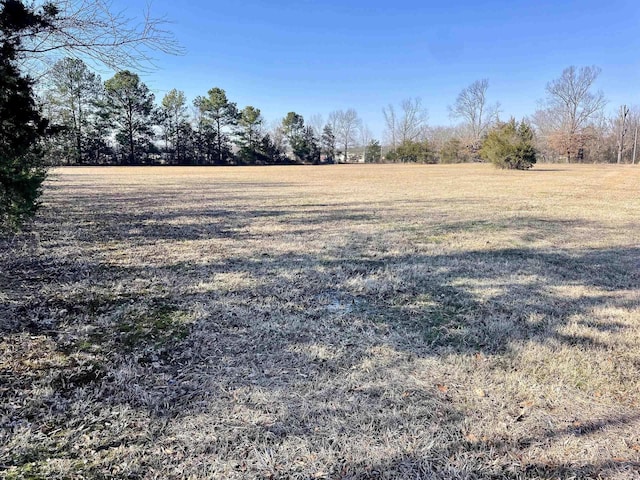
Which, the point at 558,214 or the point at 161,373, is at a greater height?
the point at 558,214

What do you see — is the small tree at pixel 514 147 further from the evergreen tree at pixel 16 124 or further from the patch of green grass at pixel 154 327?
the patch of green grass at pixel 154 327

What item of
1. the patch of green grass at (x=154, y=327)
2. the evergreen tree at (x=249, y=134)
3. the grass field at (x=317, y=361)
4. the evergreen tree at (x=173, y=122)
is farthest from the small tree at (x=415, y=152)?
the patch of green grass at (x=154, y=327)

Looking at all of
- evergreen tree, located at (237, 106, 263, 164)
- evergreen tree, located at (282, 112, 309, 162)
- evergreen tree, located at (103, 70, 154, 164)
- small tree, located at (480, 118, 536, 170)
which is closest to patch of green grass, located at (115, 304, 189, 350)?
small tree, located at (480, 118, 536, 170)

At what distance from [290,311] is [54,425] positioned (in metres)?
1.92

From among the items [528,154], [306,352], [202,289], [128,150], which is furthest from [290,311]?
[128,150]

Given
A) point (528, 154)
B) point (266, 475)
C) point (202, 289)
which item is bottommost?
point (266, 475)

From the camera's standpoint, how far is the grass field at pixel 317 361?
5.73 ft

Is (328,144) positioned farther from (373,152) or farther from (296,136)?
(373,152)

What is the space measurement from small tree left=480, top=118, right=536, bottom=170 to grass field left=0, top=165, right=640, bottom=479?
25.7m

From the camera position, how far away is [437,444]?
5.98 feet

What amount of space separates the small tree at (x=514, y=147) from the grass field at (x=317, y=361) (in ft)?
84.3

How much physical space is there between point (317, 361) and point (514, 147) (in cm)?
3050

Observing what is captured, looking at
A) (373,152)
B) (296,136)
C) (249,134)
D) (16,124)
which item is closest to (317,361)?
(16,124)

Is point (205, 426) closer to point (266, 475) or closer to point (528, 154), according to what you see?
point (266, 475)
